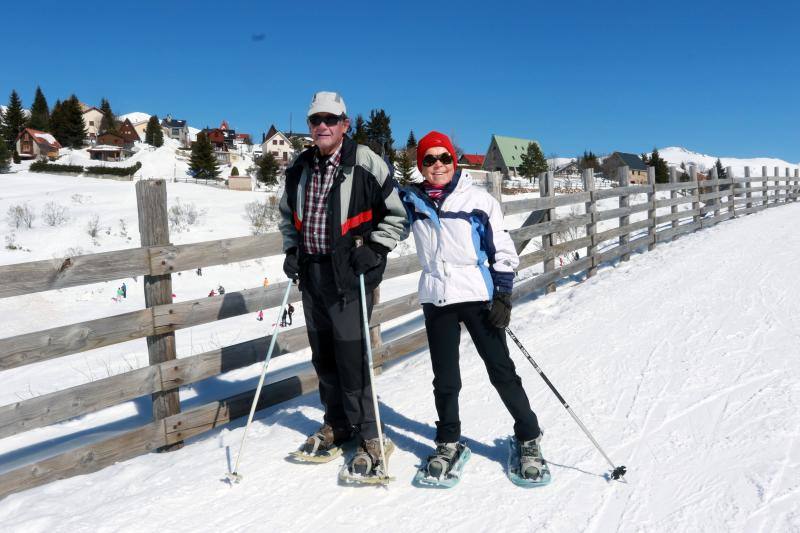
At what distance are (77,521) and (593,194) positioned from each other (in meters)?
8.85

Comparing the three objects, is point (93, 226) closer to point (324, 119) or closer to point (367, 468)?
point (324, 119)

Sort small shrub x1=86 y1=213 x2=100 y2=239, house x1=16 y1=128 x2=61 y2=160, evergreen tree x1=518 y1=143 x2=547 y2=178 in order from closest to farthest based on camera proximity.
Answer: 1. small shrub x1=86 y1=213 x2=100 y2=239
2. evergreen tree x1=518 y1=143 x2=547 y2=178
3. house x1=16 y1=128 x2=61 y2=160

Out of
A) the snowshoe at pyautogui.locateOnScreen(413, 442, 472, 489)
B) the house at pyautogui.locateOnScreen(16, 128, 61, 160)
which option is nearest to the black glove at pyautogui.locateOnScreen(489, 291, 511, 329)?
the snowshoe at pyautogui.locateOnScreen(413, 442, 472, 489)

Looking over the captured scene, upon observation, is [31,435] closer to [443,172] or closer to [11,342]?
[11,342]

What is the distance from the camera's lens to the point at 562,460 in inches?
134

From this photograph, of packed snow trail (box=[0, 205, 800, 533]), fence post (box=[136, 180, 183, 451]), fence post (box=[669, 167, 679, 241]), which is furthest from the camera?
fence post (box=[669, 167, 679, 241])

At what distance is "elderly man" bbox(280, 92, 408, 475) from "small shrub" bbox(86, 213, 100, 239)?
22.3 m

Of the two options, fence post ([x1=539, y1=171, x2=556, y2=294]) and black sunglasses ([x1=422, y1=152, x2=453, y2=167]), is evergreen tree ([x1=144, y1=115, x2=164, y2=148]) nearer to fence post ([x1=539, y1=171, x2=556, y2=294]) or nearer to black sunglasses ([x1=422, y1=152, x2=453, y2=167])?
fence post ([x1=539, y1=171, x2=556, y2=294])

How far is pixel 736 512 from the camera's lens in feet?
9.00

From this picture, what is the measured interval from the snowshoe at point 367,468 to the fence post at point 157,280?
4.63 ft

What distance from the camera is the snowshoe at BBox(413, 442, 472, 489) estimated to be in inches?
125

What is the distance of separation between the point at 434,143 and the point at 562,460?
1989 mm

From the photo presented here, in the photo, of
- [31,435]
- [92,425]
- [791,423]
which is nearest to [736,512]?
[791,423]

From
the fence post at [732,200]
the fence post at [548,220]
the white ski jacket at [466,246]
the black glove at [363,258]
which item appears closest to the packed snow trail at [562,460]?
the white ski jacket at [466,246]
